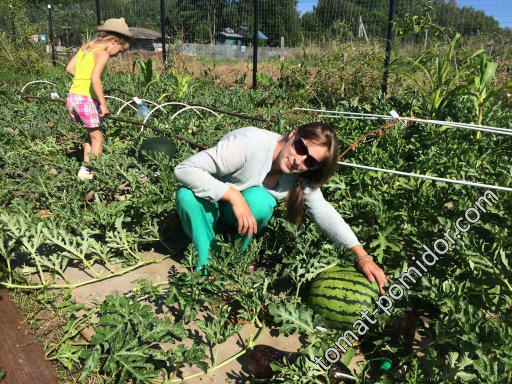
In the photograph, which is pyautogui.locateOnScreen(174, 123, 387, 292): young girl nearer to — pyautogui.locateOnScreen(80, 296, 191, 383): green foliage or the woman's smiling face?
the woman's smiling face

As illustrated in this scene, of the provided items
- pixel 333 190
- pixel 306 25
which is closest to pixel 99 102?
pixel 333 190

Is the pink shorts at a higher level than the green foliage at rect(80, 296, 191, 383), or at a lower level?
higher

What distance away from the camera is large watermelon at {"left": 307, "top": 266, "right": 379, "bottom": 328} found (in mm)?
2559

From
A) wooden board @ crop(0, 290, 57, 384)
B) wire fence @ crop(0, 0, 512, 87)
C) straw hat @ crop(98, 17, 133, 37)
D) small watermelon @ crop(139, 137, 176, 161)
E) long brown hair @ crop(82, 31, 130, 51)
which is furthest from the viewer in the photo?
wire fence @ crop(0, 0, 512, 87)

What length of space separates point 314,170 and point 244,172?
1.50 feet

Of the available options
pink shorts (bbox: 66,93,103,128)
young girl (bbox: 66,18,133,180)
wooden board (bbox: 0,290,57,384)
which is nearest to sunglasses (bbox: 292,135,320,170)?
wooden board (bbox: 0,290,57,384)

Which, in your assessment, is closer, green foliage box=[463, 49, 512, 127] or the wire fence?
green foliage box=[463, 49, 512, 127]

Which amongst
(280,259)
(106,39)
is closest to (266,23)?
(106,39)

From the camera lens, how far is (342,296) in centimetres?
259

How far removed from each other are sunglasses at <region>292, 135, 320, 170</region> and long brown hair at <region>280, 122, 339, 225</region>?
0.03m

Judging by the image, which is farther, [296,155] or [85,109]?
[85,109]

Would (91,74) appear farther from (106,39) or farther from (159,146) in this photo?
(159,146)

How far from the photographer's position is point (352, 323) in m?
2.56

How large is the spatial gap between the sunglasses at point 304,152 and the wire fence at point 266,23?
5568mm
